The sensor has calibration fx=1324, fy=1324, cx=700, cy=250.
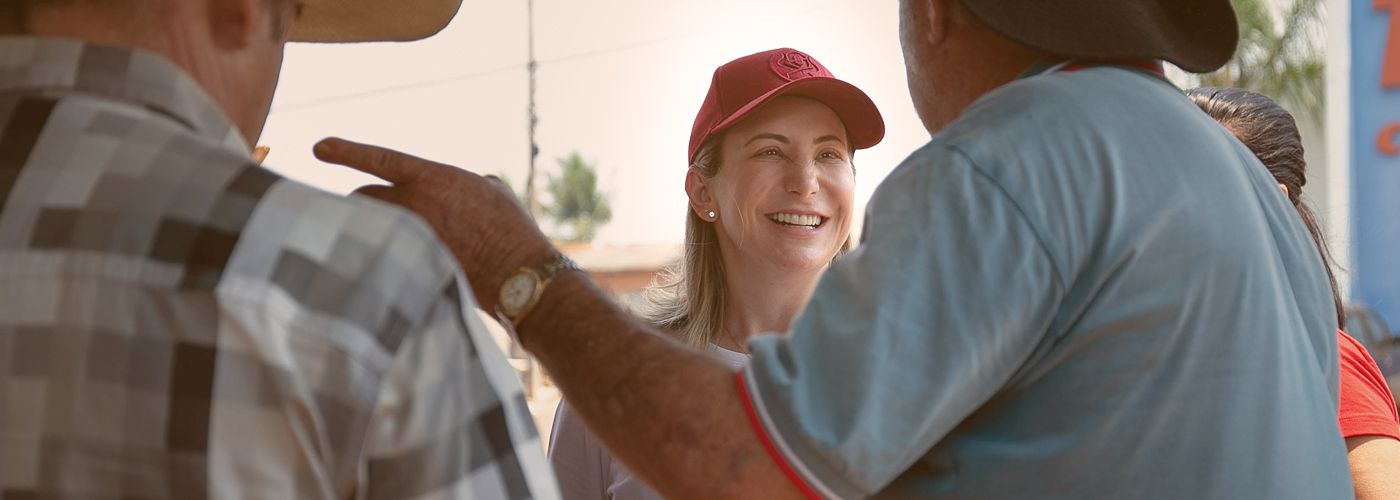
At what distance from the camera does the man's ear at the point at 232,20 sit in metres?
1.22

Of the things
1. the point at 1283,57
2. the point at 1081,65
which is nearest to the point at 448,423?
the point at 1081,65

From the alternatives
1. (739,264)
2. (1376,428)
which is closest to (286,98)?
(739,264)

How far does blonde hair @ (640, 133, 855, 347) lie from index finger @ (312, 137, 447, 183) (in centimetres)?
156

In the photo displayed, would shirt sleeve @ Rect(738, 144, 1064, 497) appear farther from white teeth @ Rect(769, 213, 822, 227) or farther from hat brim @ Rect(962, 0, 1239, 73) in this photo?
white teeth @ Rect(769, 213, 822, 227)

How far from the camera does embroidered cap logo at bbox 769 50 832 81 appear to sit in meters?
3.14

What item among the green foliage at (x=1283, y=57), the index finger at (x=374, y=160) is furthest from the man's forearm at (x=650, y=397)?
the green foliage at (x=1283, y=57)

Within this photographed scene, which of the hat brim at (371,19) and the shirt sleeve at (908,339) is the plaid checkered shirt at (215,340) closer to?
the shirt sleeve at (908,339)

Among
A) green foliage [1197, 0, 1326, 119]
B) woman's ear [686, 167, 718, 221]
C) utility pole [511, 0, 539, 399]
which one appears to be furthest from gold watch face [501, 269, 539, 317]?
green foliage [1197, 0, 1326, 119]

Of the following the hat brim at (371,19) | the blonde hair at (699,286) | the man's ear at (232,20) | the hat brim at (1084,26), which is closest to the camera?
the man's ear at (232,20)

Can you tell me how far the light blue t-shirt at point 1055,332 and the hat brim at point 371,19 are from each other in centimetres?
83

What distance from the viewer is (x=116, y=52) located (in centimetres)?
116

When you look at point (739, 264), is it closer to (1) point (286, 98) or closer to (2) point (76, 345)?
(2) point (76, 345)

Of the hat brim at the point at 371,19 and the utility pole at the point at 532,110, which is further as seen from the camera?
the utility pole at the point at 532,110

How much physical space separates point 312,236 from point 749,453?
20.6 inches
